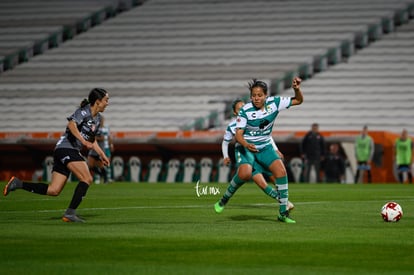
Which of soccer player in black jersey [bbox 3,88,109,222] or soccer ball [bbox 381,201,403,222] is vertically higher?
soccer player in black jersey [bbox 3,88,109,222]

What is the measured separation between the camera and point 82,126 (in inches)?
579

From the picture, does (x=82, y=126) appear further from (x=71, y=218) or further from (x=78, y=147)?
(x=71, y=218)

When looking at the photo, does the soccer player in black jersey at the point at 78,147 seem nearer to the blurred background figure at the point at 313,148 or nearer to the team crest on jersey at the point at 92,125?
the team crest on jersey at the point at 92,125

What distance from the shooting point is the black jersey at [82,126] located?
14.6 metres

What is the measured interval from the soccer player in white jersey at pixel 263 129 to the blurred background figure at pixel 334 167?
2090 centimetres

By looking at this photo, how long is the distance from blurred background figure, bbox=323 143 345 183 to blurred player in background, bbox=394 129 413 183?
221 cm

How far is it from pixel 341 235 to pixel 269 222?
8.23ft

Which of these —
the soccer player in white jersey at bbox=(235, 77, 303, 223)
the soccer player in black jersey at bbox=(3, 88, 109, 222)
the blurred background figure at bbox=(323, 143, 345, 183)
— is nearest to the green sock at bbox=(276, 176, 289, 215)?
the soccer player in white jersey at bbox=(235, 77, 303, 223)

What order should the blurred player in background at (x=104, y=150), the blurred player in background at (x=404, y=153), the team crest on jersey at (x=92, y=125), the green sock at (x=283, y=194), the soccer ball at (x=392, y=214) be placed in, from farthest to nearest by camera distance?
the blurred player in background at (x=404, y=153) < the blurred player in background at (x=104, y=150) < the team crest on jersey at (x=92, y=125) < the green sock at (x=283, y=194) < the soccer ball at (x=392, y=214)

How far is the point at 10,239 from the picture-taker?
11.7m

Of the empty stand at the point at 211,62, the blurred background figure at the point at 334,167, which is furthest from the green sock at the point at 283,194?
the empty stand at the point at 211,62

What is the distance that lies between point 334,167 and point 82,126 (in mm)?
22345

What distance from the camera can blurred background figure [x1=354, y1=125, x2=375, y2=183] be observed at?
3428cm

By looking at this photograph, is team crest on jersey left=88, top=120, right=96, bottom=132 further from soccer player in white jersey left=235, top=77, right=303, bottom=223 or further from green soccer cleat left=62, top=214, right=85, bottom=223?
soccer player in white jersey left=235, top=77, right=303, bottom=223
